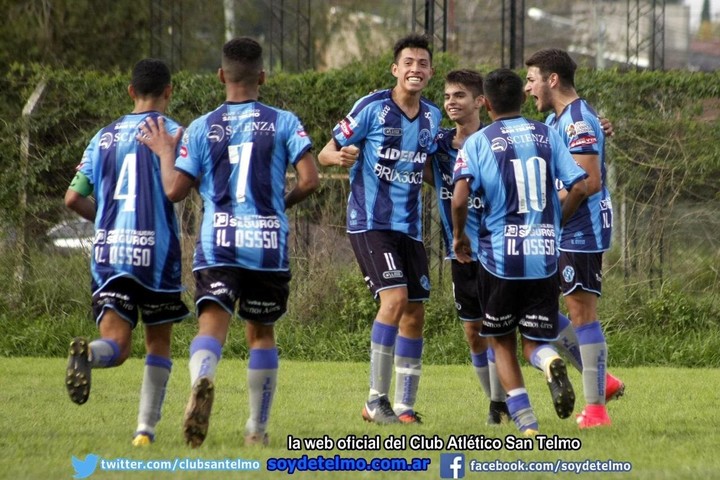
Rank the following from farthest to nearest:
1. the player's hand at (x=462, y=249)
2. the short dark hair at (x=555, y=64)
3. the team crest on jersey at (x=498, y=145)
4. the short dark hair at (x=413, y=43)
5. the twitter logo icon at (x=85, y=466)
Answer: the short dark hair at (x=413, y=43) < the short dark hair at (x=555, y=64) < the player's hand at (x=462, y=249) < the team crest on jersey at (x=498, y=145) < the twitter logo icon at (x=85, y=466)

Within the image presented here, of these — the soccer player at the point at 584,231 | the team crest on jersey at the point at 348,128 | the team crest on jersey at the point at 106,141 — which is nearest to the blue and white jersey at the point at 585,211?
the soccer player at the point at 584,231

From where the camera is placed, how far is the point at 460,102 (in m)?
8.31

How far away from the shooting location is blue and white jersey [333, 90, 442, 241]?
8062 millimetres

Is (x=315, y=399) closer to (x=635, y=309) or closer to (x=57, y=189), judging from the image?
(x=635, y=309)

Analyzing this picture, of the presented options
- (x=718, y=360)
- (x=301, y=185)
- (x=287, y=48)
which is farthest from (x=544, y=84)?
(x=287, y=48)

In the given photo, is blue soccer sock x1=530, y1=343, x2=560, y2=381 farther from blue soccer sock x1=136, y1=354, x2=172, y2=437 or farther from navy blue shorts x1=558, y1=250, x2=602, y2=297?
blue soccer sock x1=136, y1=354, x2=172, y2=437

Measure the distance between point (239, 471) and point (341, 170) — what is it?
27.7ft

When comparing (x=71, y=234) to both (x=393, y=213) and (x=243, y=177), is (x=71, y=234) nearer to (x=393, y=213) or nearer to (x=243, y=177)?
(x=393, y=213)

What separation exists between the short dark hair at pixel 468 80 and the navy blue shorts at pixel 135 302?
2567 millimetres

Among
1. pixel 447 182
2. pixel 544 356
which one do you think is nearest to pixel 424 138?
pixel 447 182

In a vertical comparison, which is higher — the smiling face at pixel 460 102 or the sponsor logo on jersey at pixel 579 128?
the smiling face at pixel 460 102

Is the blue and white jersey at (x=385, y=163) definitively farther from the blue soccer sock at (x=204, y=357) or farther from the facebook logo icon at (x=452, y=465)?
the facebook logo icon at (x=452, y=465)

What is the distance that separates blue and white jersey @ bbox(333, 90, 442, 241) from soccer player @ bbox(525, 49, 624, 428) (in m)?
0.86

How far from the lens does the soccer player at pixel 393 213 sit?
799cm
